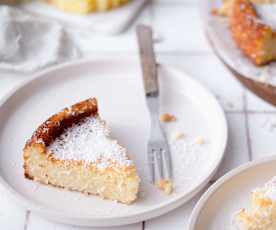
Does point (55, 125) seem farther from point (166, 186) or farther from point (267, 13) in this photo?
point (267, 13)

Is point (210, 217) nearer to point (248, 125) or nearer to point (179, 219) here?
point (179, 219)

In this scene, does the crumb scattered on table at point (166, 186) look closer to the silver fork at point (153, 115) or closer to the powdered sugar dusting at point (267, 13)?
the silver fork at point (153, 115)

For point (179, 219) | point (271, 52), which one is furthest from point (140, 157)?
point (271, 52)

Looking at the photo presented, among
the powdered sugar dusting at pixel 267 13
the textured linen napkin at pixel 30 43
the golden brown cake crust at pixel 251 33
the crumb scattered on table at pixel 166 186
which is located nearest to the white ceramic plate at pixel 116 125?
the crumb scattered on table at pixel 166 186

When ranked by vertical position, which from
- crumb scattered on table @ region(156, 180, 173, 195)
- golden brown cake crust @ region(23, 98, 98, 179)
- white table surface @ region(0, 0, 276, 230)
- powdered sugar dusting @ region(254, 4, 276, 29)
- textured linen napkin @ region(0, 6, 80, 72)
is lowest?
white table surface @ region(0, 0, 276, 230)

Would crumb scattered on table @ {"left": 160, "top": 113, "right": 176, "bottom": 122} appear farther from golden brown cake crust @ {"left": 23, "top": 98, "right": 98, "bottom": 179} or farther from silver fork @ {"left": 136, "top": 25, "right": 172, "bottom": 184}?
golden brown cake crust @ {"left": 23, "top": 98, "right": 98, "bottom": 179}

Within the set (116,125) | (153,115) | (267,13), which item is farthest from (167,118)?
(267,13)

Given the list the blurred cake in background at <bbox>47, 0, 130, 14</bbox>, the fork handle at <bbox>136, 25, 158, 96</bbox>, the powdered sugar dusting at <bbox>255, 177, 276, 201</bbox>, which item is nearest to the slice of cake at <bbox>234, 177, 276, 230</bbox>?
the powdered sugar dusting at <bbox>255, 177, 276, 201</bbox>
